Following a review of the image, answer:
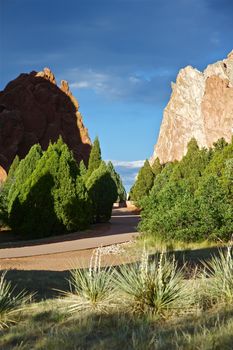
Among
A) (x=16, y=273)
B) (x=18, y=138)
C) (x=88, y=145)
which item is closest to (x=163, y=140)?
(x=88, y=145)

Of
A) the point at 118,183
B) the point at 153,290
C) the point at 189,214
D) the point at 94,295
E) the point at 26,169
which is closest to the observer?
the point at 153,290

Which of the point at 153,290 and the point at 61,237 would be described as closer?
the point at 153,290

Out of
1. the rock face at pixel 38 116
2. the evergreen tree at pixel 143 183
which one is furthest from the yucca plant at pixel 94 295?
the rock face at pixel 38 116

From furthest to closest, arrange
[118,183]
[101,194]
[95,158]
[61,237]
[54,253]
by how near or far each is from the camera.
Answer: [118,183] < [95,158] < [101,194] < [61,237] < [54,253]

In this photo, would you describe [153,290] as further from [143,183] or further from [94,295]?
[143,183]

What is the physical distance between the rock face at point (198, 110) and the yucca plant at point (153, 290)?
8052cm

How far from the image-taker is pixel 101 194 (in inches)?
1107

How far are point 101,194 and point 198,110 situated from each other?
7257cm

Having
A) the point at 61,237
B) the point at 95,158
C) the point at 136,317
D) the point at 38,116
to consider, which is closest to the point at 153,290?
the point at 136,317

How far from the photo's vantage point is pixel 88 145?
3167 inches

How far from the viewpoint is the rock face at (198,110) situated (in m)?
87.2

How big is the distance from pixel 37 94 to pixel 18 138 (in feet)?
37.3

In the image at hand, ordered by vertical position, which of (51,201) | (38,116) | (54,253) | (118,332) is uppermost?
(38,116)

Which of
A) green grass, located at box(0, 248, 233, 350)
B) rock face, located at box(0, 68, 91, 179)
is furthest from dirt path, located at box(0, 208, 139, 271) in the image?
rock face, located at box(0, 68, 91, 179)
